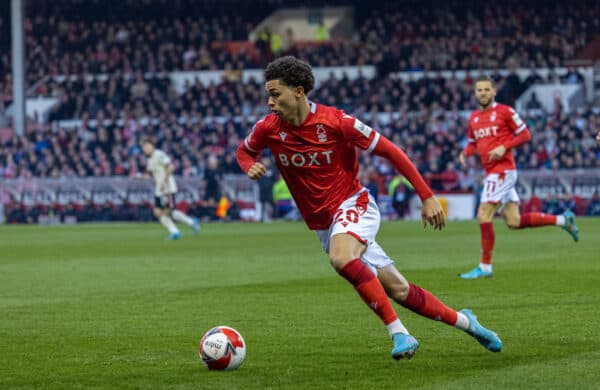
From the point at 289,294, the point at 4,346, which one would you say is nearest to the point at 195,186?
the point at 289,294

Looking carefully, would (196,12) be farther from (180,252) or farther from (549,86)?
(180,252)

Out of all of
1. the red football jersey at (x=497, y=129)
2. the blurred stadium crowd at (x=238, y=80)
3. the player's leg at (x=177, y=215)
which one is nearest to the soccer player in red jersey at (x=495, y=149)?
the red football jersey at (x=497, y=129)

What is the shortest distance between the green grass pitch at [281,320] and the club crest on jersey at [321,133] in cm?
139

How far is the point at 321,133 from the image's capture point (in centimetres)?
724

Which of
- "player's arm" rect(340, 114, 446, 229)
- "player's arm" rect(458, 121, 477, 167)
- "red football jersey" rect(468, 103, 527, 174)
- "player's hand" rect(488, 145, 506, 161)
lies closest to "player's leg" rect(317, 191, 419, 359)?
"player's arm" rect(340, 114, 446, 229)

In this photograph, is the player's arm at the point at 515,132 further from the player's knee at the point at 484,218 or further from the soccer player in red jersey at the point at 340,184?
the soccer player in red jersey at the point at 340,184

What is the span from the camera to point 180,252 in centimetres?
1986

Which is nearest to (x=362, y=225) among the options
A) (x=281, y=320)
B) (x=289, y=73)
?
(x=289, y=73)

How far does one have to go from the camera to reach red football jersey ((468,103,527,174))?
1416 centimetres

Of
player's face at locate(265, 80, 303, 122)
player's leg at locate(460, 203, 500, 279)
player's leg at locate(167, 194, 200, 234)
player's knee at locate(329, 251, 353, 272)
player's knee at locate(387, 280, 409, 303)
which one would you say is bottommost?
player's leg at locate(167, 194, 200, 234)

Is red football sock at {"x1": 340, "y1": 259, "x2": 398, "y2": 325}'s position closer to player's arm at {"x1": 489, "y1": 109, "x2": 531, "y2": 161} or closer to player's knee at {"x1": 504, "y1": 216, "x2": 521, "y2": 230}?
player's arm at {"x1": 489, "y1": 109, "x2": 531, "y2": 161}

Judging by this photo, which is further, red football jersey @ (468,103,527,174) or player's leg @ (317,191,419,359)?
red football jersey @ (468,103,527,174)

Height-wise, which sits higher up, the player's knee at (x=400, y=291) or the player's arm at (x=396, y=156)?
the player's arm at (x=396, y=156)

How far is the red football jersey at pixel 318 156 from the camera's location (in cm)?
724
